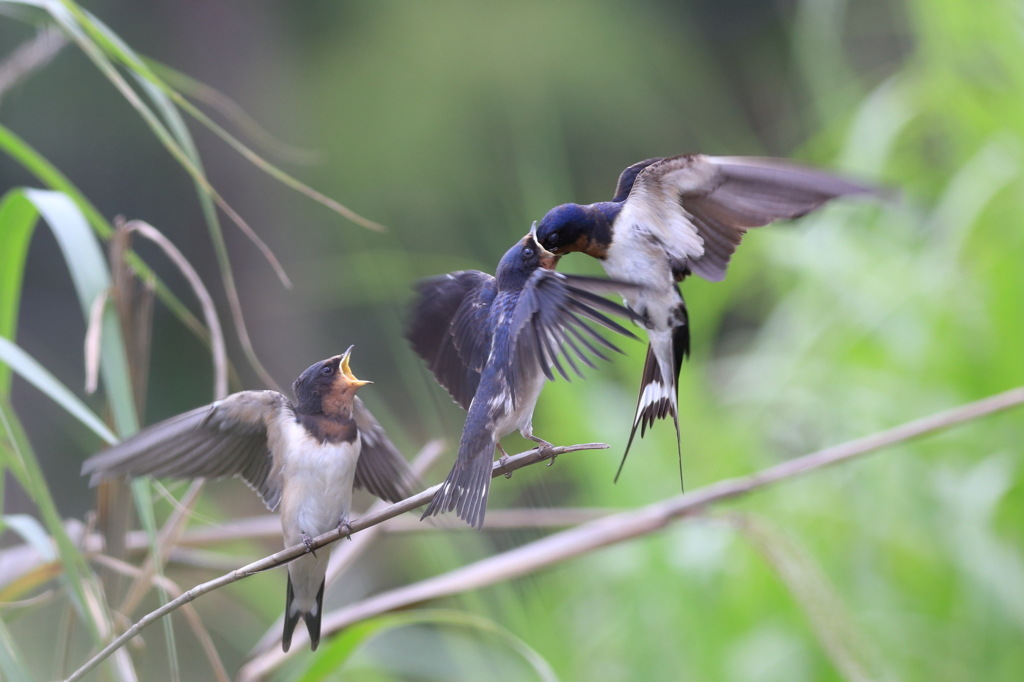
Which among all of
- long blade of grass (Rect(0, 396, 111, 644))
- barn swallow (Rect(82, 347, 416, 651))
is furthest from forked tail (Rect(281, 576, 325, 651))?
long blade of grass (Rect(0, 396, 111, 644))

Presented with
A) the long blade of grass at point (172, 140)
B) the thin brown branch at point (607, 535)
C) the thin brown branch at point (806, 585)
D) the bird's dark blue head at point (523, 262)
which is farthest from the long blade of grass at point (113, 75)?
the thin brown branch at point (806, 585)

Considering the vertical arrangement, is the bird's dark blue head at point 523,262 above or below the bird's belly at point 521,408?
above

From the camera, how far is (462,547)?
1434 mm

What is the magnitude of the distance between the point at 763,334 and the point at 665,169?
187cm

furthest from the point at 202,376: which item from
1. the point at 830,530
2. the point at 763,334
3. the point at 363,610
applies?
the point at 363,610

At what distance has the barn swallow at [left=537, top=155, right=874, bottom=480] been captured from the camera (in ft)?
1.03

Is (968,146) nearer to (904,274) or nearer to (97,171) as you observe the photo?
(904,274)

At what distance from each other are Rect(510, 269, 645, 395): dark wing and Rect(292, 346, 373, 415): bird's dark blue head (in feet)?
0.25

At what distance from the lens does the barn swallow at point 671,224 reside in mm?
314

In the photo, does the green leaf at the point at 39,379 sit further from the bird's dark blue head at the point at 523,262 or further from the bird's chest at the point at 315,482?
the bird's dark blue head at the point at 523,262

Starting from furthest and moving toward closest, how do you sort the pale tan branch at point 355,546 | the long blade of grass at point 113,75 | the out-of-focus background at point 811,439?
the out-of-focus background at point 811,439, the pale tan branch at point 355,546, the long blade of grass at point 113,75

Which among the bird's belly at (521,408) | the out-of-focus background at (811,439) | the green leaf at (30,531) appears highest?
the bird's belly at (521,408)

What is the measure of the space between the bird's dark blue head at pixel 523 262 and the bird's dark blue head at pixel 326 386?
0.23 ft

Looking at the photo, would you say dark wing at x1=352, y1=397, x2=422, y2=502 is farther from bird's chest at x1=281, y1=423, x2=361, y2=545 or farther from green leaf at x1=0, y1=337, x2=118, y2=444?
green leaf at x1=0, y1=337, x2=118, y2=444
